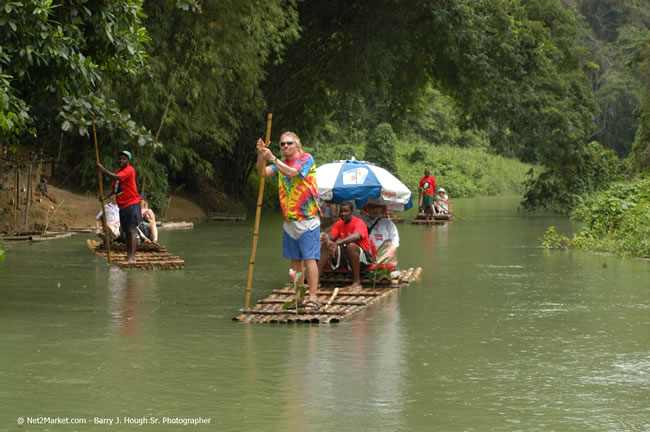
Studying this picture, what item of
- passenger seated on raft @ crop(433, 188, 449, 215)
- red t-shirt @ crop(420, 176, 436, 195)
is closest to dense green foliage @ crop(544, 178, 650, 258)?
red t-shirt @ crop(420, 176, 436, 195)

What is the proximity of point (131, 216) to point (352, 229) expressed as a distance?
430cm

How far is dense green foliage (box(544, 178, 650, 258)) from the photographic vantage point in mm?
17500

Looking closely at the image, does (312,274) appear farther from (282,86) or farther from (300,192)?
(282,86)

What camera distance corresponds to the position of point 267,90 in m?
32.8

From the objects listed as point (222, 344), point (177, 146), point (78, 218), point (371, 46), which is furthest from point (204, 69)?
point (222, 344)

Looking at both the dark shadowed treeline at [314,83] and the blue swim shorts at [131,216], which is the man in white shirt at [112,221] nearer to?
the dark shadowed treeline at [314,83]

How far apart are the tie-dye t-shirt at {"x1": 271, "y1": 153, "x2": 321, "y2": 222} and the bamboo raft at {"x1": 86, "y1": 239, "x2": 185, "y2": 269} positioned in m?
Answer: 4.84

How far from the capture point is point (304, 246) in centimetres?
1032

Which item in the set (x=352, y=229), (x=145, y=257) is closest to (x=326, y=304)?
(x=352, y=229)

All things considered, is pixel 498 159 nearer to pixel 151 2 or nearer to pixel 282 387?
pixel 151 2

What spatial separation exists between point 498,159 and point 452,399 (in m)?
64.0

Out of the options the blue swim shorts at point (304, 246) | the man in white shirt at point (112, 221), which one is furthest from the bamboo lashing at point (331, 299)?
the man in white shirt at point (112, 221)

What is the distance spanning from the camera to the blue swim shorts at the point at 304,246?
10.3 meters

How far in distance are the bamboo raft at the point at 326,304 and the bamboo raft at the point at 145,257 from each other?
346 centimetres
